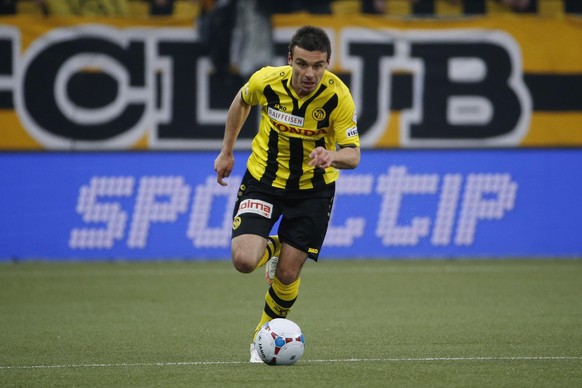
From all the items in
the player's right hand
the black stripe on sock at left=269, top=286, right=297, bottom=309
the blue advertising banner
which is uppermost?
the player's right hand

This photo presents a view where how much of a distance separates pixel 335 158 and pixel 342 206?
318 inches

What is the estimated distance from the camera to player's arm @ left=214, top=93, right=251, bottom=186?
796 centimetres

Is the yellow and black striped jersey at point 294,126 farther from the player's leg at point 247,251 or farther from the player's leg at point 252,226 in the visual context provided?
the player's leg at point 247,251

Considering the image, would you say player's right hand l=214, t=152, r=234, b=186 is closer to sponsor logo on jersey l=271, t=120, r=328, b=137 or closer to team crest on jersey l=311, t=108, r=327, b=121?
sponsor logo on jersey l=271, t=120, r=328, b=137

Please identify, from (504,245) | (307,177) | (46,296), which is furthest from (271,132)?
(504,245)

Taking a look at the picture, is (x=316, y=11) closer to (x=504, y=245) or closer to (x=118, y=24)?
(x=118, y=24)

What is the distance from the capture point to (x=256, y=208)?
797 cm

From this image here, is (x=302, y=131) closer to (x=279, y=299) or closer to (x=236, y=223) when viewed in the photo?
(x=236, y=223)

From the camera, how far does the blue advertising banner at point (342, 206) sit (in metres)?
15.2

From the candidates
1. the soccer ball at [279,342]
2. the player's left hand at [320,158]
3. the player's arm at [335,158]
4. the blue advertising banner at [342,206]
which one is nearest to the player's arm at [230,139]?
the player's arm at [335,158]

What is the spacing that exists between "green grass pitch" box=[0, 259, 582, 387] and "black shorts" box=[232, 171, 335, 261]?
2.52ft

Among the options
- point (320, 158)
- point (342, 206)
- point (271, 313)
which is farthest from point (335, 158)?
point (342, 206)

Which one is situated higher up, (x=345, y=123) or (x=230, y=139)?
(x=345, y=123)

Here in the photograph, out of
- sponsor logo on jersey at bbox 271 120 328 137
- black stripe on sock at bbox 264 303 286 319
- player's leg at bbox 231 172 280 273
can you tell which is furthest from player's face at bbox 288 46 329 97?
black stripe on sock at bbox 264 303 286 319
